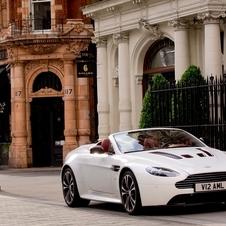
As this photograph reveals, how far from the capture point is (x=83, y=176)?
53.2 ft

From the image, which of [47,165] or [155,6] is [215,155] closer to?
[155,6]

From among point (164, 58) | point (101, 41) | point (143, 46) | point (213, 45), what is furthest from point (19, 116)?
point (213, 45)

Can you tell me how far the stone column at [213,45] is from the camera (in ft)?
80.2

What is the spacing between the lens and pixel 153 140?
15.4 meters

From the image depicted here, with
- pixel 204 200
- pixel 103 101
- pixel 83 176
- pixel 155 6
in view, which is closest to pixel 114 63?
pixel 103 101

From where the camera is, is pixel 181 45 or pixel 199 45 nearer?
pixel 181 45

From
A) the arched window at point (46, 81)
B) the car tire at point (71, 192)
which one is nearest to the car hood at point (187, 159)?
the car tire at point (71, 192)

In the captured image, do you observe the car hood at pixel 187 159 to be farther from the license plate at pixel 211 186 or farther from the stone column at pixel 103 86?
the stone column at pixel 103 86

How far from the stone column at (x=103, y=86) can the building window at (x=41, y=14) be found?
241 inches

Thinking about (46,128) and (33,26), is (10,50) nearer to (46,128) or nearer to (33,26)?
(33,26)

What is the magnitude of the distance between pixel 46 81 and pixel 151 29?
10.9m

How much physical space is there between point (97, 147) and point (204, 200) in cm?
238

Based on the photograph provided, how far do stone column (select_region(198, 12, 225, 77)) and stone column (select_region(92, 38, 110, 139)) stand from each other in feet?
23.1

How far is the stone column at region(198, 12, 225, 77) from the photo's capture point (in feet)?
80.2
